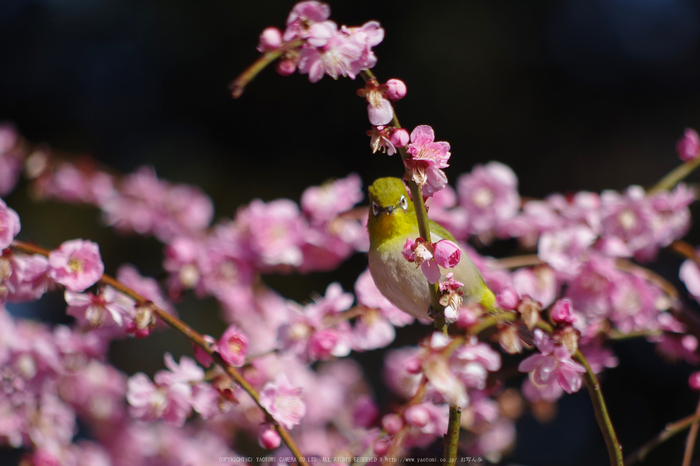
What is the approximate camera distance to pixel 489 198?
59.2 inches

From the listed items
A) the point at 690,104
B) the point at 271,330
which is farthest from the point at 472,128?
the point at 271,330

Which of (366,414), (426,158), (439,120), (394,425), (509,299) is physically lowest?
(439,120)

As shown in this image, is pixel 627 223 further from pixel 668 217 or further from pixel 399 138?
pixel 399 138

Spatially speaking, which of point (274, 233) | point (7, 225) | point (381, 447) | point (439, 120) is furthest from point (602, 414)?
point (439, 120)

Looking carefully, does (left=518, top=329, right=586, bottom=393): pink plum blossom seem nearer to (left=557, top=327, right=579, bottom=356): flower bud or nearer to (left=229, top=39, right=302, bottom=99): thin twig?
(left=557, top=327, right=579, bottom=356): flower bud

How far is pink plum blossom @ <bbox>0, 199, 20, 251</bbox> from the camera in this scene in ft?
2.63

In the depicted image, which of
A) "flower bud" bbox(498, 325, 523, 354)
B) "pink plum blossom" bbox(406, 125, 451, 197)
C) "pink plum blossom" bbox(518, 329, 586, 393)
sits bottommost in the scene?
"pink plum blossom" bbox(518, 329, 586, 393)

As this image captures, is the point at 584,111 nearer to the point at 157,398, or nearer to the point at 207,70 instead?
the point at 207,70

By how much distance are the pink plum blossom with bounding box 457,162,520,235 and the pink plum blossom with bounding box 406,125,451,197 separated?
835mm

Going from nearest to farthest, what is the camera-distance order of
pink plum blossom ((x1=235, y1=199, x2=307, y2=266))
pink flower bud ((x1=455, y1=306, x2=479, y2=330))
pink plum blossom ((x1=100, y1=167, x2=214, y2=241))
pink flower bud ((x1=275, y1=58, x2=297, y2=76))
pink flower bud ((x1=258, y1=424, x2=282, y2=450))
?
pink flower bud ((x1=455, y1=306, x2=479, y2=330)) → pink flower bud ((x1=275, y1=58, x2=297, y2=76)) → pink flower bud ((x1=258, y1=424, x2=282, y2=450)) → pink plum blossom ((x1=235, y1=199, x2=307, y2=266)) → pink plum blossom ((x1=100, y1=167, x2=214, y2=241))

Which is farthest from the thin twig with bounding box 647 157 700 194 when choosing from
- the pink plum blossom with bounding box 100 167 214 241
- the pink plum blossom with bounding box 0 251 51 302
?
the pink plum blossom with bounding box 100 167 214 241

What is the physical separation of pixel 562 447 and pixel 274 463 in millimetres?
4282

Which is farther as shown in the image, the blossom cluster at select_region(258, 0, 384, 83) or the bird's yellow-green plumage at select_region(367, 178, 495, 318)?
the bird's yellow-green plumage at select_region(367, 178, 495, 318)

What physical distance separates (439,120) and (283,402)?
150 inches
